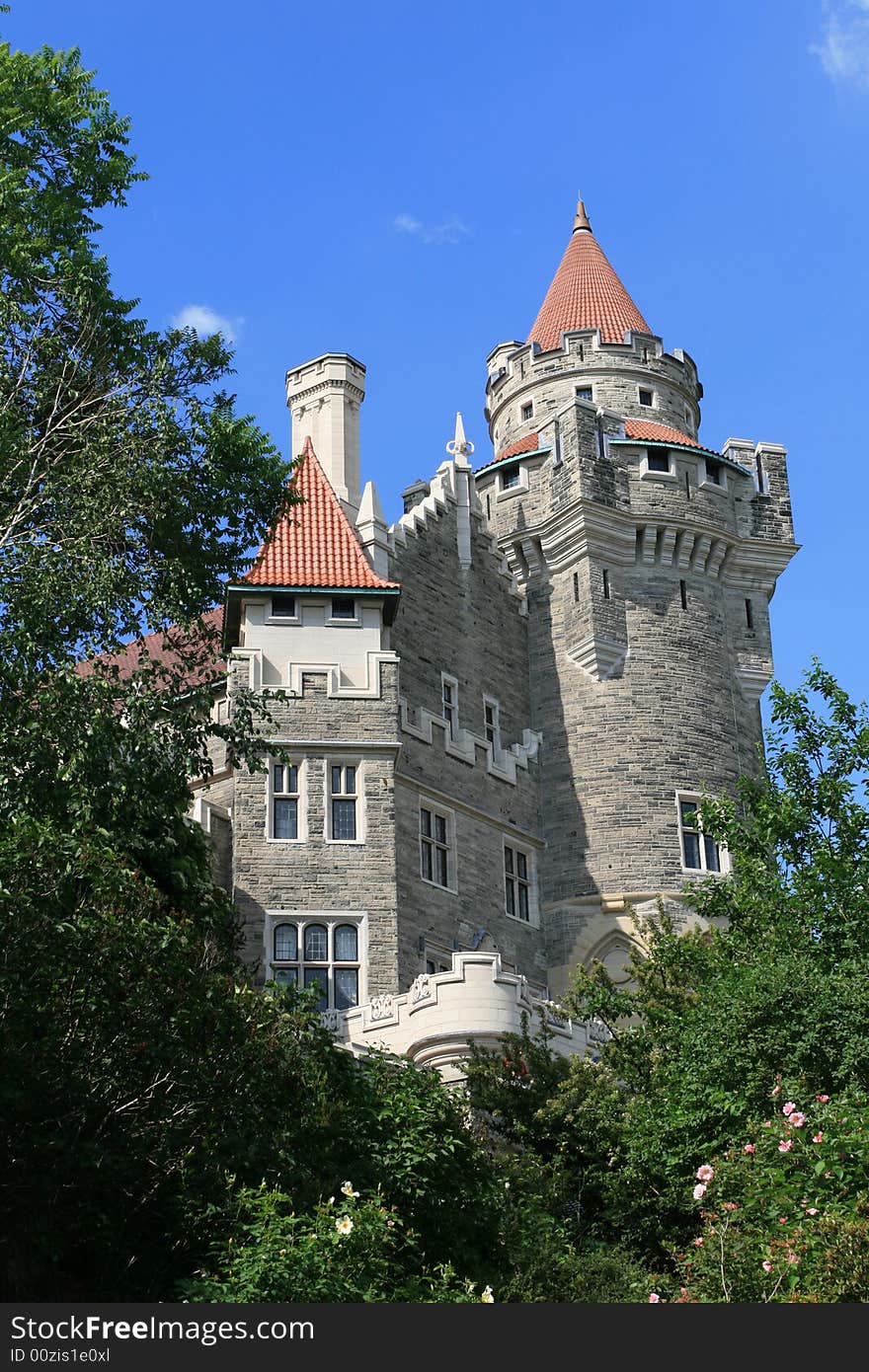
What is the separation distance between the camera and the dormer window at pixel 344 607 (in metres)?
37.6

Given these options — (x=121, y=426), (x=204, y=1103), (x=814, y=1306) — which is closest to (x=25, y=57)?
(x=121, y=426)

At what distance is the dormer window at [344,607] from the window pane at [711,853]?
31.2 feet

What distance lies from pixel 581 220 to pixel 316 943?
1082 inches

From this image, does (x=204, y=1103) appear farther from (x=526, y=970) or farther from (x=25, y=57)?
(x=526, y=970)

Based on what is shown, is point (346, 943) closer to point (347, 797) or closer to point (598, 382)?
point (347, 797)

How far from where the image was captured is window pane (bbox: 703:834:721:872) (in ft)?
135

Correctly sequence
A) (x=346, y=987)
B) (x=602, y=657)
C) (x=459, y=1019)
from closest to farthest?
1. (x=459, y=1019)
2. (x=346, y=987)
3. (x=602, y=657)

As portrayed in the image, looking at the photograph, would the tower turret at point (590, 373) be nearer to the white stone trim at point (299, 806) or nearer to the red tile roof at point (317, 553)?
the red tile roof at point (317, 553)

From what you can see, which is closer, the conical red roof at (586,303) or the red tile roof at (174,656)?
A: the red tile roof at (174,656)

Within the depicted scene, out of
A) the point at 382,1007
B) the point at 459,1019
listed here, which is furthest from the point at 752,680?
the point at 459,1019

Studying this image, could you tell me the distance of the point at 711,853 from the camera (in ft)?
136

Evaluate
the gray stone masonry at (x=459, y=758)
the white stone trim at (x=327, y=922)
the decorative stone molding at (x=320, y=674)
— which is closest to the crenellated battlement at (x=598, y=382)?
the gray stone masonry at (x=459, y=758)

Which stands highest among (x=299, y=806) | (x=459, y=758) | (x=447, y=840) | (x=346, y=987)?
(x=459, y=758)

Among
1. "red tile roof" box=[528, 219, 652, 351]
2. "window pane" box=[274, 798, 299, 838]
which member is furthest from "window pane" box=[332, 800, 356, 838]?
"red tile roof" box=[528, 219, 652, 351]
